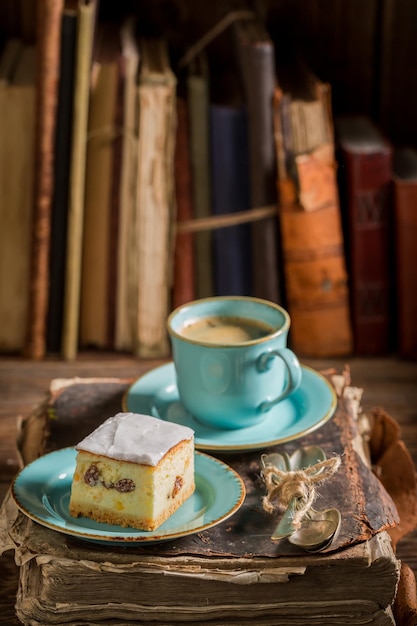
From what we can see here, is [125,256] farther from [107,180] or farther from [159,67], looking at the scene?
[159,67]

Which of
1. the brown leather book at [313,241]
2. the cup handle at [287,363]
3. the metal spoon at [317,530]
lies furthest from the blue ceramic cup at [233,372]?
the brown leather book at [313,241]

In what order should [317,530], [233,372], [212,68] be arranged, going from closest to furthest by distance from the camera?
[317,530]
[233,372]
[212,68]

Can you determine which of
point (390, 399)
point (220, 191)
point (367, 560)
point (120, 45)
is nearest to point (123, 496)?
point (367, 560)

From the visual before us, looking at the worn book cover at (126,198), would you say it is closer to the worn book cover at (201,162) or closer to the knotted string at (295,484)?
the worn book cover at (201,162)

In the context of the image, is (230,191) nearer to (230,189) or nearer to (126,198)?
(230,189)

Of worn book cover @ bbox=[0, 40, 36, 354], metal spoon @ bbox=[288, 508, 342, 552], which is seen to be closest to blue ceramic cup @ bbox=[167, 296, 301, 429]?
metal spoon @ bbox=[288, 508, 342, 552]

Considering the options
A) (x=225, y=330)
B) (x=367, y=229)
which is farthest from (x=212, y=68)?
(x=225, y=330)

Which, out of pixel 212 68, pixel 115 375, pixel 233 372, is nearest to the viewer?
pixel 233 372
